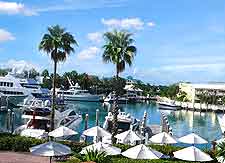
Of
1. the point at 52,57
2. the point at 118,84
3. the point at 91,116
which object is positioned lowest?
the point at 91,116

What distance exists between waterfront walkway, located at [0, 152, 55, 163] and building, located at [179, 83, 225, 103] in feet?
436

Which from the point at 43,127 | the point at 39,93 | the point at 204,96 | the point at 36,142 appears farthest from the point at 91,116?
the point at 36,142

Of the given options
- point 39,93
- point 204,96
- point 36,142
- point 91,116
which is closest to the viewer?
point 36,142

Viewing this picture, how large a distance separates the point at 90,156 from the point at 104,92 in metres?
170

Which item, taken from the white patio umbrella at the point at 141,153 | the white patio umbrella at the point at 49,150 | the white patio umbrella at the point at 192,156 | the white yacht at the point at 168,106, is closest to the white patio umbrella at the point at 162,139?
the white patio umbrella at the point at 192,156

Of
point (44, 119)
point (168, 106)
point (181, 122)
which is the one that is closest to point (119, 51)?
point (44, 119)

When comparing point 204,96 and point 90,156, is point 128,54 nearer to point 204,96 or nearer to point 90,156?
point 90,156

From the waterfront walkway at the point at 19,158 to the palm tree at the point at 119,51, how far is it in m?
10.3

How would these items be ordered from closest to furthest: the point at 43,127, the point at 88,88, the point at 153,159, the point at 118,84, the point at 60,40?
the point at 153,159 < the point at 118,84 < the point at 60,40 < the point at 43,127 < the point at 88,88

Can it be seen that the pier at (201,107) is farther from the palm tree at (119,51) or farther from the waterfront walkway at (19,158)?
the waterfront walkway at (19,158)

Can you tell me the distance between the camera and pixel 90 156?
21062 mm

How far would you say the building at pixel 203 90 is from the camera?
159 m

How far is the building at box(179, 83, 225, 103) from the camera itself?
15884 centimetres

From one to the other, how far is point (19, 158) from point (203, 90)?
14206 centimetres
